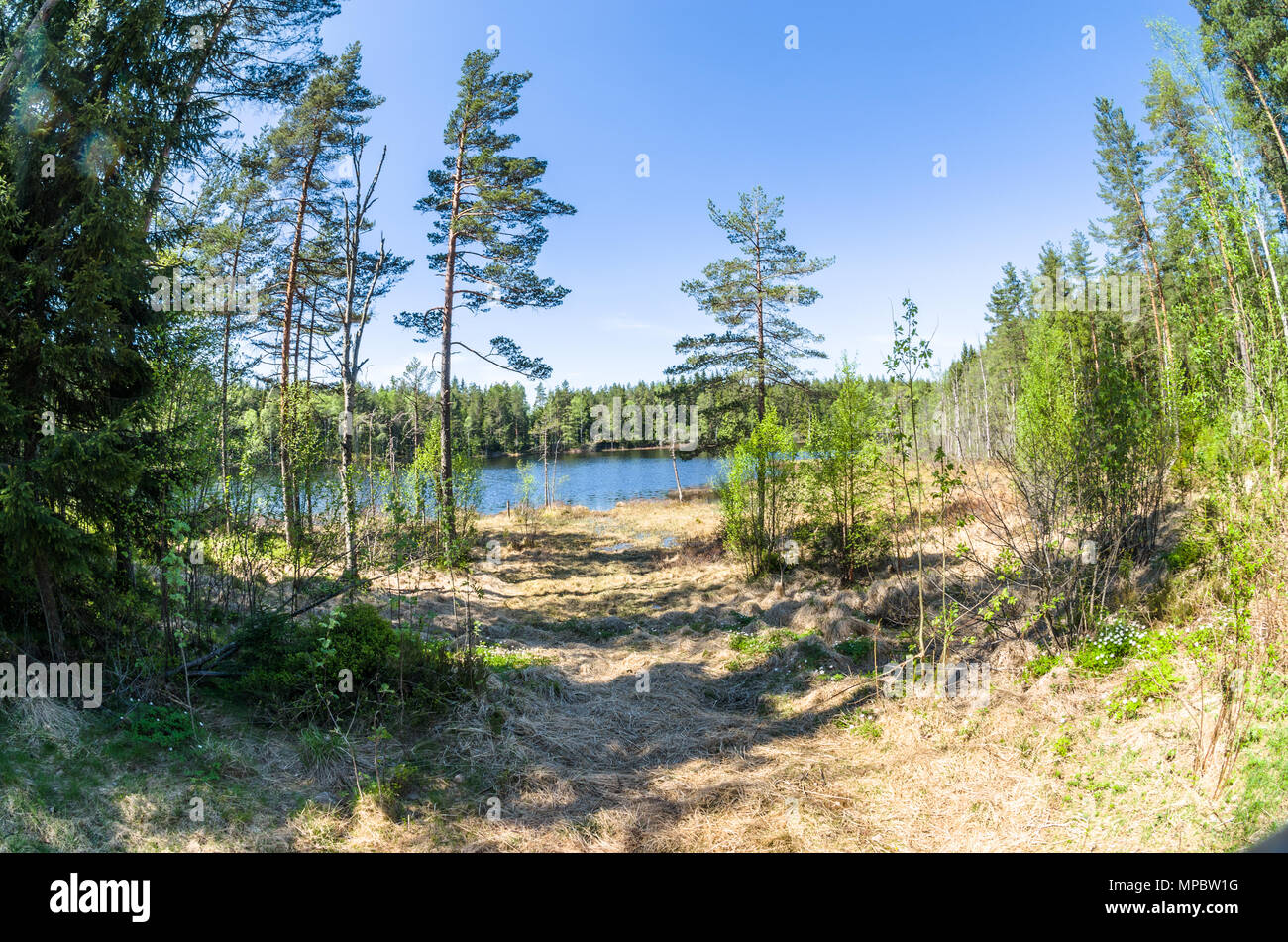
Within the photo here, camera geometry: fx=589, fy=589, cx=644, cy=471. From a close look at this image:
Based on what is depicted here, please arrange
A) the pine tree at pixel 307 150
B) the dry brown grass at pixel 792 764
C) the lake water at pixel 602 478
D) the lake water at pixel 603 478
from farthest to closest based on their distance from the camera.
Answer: the lake water at pixel 603 478 < the lake water at pixel 602 478 < the pine tree at pixel 307 150 < the dry brown grass at pixel 792 764

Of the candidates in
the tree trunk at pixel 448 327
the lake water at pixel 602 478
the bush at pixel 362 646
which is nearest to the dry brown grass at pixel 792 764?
the bush at pixel 362 646

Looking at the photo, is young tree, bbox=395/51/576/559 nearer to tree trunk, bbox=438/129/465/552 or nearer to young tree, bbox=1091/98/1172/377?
tree trunk, bbox=438/129/465/552

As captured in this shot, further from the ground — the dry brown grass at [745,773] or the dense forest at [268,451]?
the dense forest at [268,451]

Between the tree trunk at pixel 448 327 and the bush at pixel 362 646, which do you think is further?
the tree trunk at pixel 448 327

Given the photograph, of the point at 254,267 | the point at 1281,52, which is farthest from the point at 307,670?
the point at 1281,52

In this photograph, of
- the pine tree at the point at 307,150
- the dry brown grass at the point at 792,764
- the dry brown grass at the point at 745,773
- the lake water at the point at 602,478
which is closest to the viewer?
the dry brown grass at the point at 745,773

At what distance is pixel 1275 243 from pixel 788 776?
22.2 ft

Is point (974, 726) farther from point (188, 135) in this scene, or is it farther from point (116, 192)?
point (188, 135)

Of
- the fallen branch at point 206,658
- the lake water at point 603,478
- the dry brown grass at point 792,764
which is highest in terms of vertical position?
the lake water at point 603,478

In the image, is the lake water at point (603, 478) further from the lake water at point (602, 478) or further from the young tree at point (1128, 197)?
the young tree at point (1128, 197)

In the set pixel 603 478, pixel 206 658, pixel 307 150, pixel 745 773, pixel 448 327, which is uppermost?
pixel 307 150

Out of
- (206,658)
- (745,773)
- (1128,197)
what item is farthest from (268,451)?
(1128,197)

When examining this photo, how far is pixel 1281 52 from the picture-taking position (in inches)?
432

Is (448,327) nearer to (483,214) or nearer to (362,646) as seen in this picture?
(483,214)
